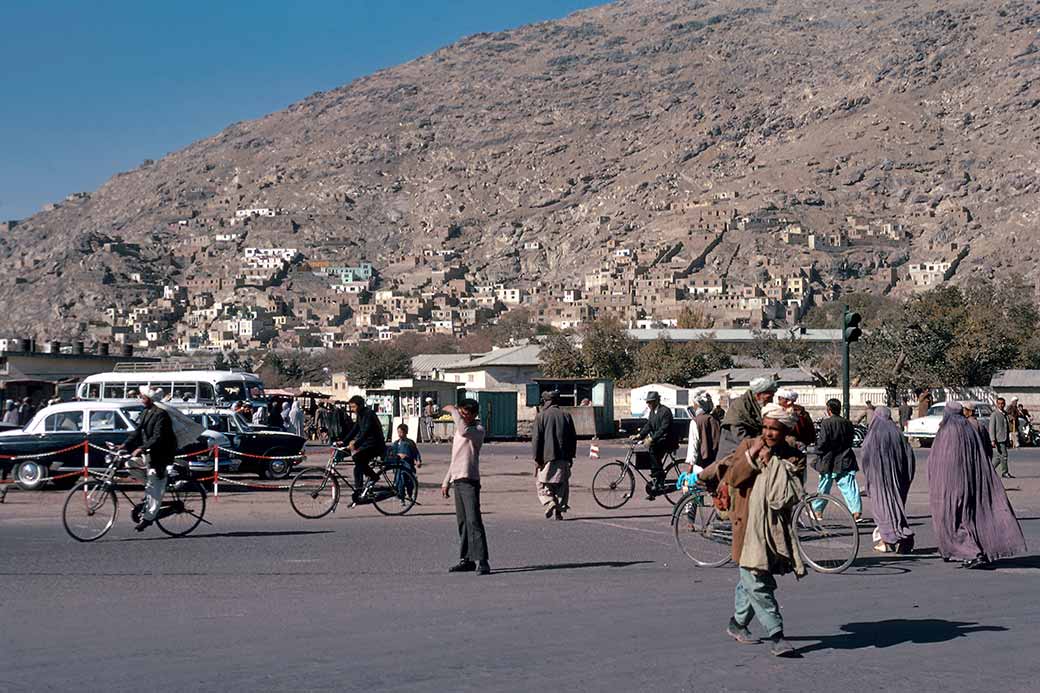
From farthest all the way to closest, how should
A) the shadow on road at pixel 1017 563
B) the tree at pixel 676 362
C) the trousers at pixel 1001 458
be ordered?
the tree at pixel 676 362 → the trousers at pixel 1001 458 → the shadow on road at pixel 1017 563

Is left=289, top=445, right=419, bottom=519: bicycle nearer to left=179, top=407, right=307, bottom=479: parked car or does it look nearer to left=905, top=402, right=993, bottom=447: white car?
left=179, top=407, right=307, bottom=479: parked car

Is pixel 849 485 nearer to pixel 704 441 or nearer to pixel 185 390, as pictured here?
pixel 704 441

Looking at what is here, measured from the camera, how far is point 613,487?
60.6 ft

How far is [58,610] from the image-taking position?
9836mm

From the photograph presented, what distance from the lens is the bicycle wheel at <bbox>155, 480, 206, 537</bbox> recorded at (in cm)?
1455

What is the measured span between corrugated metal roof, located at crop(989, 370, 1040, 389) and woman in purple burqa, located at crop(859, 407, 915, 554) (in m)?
44.9

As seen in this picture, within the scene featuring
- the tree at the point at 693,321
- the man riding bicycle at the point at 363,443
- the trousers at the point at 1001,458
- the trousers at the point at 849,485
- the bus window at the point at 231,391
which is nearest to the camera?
the trousers at the point at 849,485

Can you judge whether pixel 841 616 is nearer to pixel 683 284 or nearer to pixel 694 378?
pixel 694 378

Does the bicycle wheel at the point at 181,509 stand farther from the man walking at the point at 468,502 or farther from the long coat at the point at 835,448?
the long coat at the point at 835,448

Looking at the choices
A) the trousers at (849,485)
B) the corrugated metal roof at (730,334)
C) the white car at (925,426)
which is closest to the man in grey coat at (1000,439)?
the trousers at (849,485)

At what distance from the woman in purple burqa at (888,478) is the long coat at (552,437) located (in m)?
3.90

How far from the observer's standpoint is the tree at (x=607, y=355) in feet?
274

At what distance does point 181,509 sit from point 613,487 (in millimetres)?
6140

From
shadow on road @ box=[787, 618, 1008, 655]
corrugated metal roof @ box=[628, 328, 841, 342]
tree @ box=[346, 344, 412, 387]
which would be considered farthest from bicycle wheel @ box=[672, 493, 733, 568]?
corrugated metal roof @ box=[628, 328, 841, 342]
